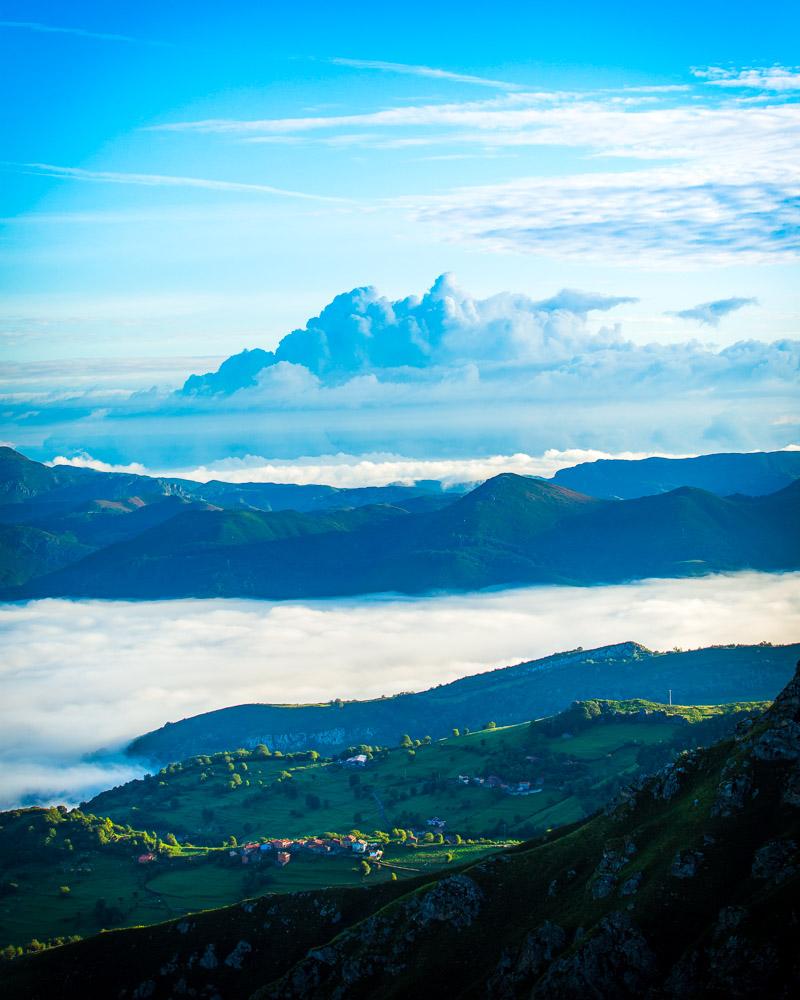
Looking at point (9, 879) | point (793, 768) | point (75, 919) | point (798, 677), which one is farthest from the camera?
point (9, 879)

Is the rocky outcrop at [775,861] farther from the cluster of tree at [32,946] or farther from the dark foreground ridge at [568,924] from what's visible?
the cluster of tree at [32,946]

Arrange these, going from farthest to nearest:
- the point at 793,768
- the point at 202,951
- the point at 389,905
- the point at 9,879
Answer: the point at 9,879 → the point at 202,951 → the point at 389,905 → the point at 793,768

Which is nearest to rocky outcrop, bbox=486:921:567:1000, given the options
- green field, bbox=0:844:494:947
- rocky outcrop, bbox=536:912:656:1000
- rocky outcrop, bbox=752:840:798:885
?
rocky outcrop, bbox=536:912:656:1000

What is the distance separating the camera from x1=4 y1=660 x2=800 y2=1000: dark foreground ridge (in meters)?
73.2

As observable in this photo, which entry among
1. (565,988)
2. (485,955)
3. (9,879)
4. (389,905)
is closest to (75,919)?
(9,879)

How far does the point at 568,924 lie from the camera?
84938mm

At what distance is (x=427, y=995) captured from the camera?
86750 mm

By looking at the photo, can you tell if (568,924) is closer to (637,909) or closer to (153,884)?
(637,909)

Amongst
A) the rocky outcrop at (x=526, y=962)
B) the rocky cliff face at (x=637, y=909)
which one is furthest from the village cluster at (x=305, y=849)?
the rocky outcrop at (x=526, y=962)

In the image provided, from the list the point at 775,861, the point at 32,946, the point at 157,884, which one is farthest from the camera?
the point at 157,884

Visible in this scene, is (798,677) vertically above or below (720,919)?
above

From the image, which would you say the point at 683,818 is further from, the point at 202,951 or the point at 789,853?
the point at 202,951

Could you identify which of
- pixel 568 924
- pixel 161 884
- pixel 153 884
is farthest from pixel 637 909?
pixel 153 884

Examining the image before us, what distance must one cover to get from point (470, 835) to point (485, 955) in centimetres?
11203
